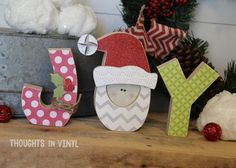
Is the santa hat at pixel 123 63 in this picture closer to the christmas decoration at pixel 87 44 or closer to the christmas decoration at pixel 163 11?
the christmas decoration at pixel 87 44

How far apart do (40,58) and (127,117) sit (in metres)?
0.23

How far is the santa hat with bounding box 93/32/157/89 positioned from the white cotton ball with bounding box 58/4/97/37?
7 cm

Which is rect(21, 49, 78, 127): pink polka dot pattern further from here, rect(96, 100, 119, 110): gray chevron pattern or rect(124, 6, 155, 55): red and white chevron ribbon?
rect(124, 6, 155, 55): red and white chevron ribbon

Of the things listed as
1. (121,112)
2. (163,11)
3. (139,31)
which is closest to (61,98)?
(121,112)

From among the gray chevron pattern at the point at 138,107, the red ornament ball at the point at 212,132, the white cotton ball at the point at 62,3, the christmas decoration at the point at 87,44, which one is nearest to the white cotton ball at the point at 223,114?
the red ornament ball at the point at 212,132

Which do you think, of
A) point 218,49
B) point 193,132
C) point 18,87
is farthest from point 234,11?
point 18,87

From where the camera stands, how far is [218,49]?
967 millimetres

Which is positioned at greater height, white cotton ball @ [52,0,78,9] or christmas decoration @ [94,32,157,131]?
white cotton ball @ [52,0,78,9]

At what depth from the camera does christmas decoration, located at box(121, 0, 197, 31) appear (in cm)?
84

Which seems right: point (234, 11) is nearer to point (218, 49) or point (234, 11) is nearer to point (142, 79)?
point (218, 49)

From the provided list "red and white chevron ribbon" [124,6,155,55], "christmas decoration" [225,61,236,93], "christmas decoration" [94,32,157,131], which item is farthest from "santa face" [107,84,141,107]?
"christmas decoration" [225,61,236,93]

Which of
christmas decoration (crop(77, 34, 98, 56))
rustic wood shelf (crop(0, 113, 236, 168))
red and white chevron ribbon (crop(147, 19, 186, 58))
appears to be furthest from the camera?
red and white chevron ribbon (crop(147, 19, 186, 58))

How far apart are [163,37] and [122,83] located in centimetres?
18

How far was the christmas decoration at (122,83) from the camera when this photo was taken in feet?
2.31
